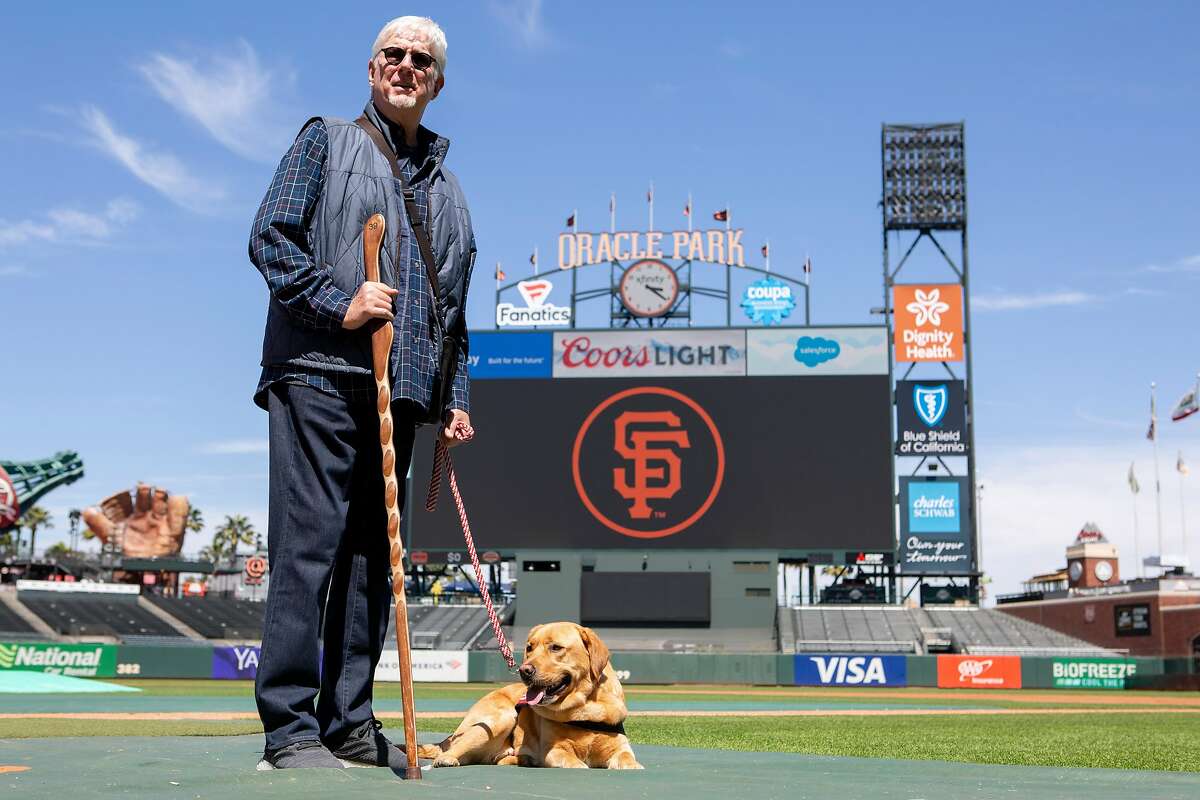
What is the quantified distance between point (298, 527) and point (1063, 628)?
48.1 metres

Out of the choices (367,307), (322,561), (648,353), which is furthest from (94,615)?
(367,307)

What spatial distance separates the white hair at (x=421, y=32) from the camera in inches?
151

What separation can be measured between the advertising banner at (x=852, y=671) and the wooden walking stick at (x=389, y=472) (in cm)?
3031

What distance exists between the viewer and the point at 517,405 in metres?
36.0

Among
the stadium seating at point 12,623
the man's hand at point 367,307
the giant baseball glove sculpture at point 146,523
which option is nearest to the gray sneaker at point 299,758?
the man's hand at point 367,307

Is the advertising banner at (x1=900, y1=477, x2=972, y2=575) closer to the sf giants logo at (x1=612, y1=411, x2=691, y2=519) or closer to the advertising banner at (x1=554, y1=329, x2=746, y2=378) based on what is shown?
the advertising banner at (x1=554, y1=329, x2=746, y2=378)

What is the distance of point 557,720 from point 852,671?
2959cm

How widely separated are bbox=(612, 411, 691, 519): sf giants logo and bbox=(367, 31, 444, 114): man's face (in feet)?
103

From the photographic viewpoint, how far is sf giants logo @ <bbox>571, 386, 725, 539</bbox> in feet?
Answer: 115

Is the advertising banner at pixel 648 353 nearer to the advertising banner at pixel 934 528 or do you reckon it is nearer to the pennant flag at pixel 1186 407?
the advertising banner at pixel 934 528

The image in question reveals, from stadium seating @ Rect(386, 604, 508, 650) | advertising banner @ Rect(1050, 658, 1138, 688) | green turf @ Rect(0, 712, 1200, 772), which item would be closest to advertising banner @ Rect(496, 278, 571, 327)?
stadium seating @ Rect(386, 604, 508, 650)

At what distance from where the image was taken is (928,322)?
Result: 131 ft

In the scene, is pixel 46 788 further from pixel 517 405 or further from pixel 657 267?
pixel 657 267

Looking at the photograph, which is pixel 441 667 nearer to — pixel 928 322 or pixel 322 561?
pixel 928 322
